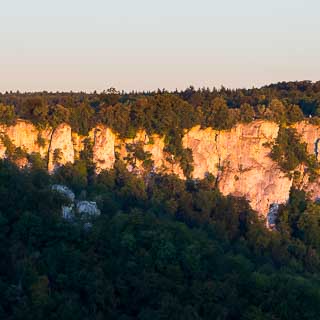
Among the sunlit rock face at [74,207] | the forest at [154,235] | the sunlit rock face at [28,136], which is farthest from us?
the sunlit rock face at [28,136]

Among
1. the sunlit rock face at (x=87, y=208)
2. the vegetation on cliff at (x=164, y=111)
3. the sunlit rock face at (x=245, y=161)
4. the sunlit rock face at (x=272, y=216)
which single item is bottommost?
the sunlit rock face at (x=272, y=216)

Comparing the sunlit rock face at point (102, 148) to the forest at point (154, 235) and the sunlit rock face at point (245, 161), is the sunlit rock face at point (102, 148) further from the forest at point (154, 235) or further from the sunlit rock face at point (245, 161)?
the sunlit rock face at point (245, 161)

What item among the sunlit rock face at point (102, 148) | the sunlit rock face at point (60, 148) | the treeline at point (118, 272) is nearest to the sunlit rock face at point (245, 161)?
the sunlit rock face at point (102, 148)

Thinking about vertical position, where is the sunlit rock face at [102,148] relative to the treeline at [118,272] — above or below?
above

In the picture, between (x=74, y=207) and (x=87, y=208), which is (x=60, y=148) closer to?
(x=87, y=208)

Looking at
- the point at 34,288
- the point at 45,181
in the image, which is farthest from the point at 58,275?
the point at 45,181

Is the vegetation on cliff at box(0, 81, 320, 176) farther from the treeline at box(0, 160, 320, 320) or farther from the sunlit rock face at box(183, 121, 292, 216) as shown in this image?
the treeline at box(0, 160, 320, 320)
